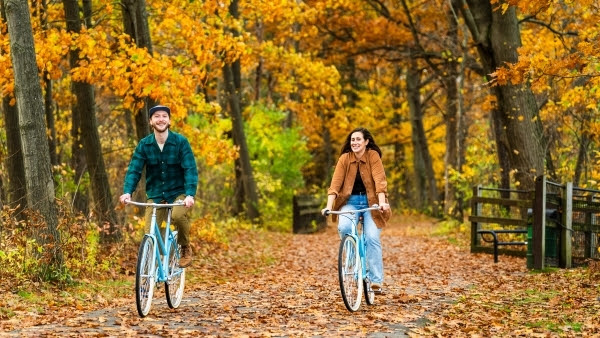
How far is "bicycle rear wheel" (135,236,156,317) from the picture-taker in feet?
28.7

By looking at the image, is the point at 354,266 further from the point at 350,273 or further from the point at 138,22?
the point at 138,22

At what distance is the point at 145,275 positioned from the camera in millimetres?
8836

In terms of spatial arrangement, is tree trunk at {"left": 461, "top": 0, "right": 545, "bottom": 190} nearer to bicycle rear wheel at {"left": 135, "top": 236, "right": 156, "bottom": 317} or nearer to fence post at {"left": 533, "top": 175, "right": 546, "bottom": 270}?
fence post at {"left": 533, "top": 175, "right": 546, "bottom": 270}

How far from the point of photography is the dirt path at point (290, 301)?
8.58 metres

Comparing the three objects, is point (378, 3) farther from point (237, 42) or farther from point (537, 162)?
point (237, 42)

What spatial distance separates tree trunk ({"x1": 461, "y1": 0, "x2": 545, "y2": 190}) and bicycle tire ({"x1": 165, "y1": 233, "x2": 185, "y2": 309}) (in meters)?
11.2

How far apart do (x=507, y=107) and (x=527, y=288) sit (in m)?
7.63

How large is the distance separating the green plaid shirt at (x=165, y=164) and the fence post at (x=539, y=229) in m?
7.23

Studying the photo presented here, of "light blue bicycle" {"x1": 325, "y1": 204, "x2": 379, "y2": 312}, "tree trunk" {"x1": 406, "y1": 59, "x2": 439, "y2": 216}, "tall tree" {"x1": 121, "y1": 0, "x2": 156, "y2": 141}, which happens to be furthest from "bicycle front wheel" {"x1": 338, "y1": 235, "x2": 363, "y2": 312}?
"tree trunk" {"x1": 406, "y1": 59, "x2": 439, "y2": 216}

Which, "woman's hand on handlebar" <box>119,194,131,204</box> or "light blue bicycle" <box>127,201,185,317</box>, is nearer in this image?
"light blue bicycle" <box>127,201,185,317</box>

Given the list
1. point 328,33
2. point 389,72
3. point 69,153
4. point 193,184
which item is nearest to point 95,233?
point 193,184

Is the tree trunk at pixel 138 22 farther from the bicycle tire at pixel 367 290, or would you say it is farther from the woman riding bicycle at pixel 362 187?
the bicycle tire at pixel 367 290

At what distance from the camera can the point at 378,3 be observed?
33.9 m

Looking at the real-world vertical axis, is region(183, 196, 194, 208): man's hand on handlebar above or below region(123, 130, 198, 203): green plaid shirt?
below
